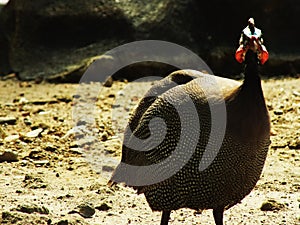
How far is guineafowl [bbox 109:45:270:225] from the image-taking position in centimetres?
349

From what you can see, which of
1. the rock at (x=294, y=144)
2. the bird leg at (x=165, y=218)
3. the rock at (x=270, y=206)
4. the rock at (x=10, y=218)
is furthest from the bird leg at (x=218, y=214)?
the rock at (x=294, y=144)

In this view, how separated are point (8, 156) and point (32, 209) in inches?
58.0

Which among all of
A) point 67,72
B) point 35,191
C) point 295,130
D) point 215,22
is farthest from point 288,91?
point 35,191

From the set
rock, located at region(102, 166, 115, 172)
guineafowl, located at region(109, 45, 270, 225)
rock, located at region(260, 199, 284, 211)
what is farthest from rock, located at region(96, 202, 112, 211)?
rock, located at region(260, 199, 284, 211)

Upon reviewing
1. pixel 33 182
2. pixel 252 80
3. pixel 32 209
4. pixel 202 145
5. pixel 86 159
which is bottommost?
pixel 86 159

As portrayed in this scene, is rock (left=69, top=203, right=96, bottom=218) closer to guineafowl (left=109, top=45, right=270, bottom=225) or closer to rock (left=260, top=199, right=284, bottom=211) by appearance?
guineafowl (left=109, top=45, right=270, bottom=225)

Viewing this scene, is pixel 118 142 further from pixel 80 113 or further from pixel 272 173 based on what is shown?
pixel 272 173

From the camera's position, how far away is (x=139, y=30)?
321 inches

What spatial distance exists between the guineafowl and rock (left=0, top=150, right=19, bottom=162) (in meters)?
1.62

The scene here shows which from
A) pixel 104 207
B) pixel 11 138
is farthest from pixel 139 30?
pixel 104 207

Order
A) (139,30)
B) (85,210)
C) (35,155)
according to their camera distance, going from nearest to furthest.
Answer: (85,210)
(35,155)
(139,30)

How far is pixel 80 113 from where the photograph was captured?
21.8 ft

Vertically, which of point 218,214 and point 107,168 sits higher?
point 218,214

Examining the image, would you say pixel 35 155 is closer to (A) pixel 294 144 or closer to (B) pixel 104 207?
(B) pixel 104 207
